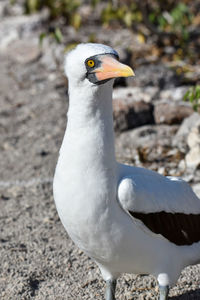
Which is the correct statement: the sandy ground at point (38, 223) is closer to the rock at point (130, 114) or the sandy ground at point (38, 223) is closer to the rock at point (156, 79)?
the rock at point (130, 114)

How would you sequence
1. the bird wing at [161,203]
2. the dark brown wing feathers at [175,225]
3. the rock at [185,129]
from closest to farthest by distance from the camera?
the bird wing at [161,203] → the dark brown wing feathers at [175,225] → the rock at [185,129]

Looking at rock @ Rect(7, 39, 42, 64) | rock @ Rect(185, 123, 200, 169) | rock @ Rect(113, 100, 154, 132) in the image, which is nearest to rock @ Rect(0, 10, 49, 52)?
rock @ Rect(7, 39, 42, 64)

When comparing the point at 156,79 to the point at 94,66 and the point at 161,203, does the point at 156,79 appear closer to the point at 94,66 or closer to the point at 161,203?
the point at 161,203

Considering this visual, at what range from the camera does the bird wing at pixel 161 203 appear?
122 inches

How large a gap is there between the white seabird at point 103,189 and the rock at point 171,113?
10.3ft

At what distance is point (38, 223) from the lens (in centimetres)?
489

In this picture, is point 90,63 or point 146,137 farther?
point 146,137

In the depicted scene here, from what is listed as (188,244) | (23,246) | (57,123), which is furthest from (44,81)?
(188,244)

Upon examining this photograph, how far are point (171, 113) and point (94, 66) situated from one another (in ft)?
11.4

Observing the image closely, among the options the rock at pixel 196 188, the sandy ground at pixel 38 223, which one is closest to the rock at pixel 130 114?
the sandy ground at pixel 38 223

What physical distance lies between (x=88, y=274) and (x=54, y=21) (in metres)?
6.48

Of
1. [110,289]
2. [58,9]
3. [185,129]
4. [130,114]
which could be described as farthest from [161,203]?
[58,9]

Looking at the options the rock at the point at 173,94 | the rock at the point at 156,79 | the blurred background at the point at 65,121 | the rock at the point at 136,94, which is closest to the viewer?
the blurred background at the point at 65,121

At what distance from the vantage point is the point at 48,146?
21.1 ft
